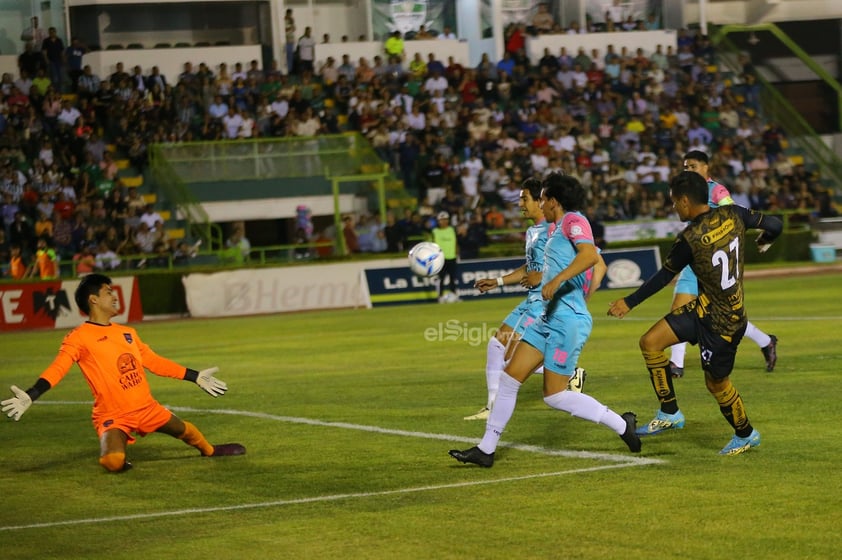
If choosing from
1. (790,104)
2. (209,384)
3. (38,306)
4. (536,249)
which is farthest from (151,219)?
(209,384)

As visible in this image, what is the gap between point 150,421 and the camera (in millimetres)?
10680

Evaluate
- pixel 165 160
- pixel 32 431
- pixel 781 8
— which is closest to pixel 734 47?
pixel 781 8

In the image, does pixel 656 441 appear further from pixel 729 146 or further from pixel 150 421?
pixel 729 146

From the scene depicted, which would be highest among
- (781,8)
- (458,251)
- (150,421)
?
(781,8)

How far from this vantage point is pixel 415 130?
39938 millimetres

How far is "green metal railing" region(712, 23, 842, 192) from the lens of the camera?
45125mm

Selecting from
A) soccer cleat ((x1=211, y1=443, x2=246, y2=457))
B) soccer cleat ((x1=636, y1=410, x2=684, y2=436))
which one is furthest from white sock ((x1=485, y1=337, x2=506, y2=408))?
soccer cleat ((x1=211, y1=443, x2=246, y2=457))

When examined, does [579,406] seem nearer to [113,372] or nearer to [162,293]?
[113,372]

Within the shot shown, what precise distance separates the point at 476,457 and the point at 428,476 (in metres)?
0.38

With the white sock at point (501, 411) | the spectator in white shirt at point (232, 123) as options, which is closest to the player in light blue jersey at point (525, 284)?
the white sock at point (501, 411)

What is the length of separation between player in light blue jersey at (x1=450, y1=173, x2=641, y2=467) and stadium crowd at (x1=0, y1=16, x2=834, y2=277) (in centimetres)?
2315

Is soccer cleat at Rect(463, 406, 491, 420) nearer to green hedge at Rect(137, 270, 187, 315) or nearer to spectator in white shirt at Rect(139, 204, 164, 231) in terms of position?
green hedge at Rect(137, 270, 187, 315)

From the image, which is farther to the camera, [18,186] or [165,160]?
[165,160]

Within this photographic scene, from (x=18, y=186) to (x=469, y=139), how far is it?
13.0 metres
